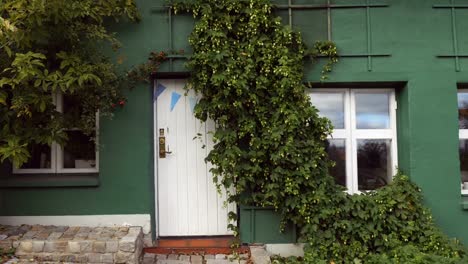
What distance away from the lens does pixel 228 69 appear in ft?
14.6

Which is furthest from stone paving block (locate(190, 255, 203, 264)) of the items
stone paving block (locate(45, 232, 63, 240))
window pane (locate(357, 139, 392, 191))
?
window pane (locate(357, 139, 392, 191))

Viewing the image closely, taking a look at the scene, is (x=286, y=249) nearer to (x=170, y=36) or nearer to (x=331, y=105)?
(x=331, y=105)

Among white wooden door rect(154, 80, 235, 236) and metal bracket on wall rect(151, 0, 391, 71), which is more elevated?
metal bracket on wall rect(151, 0, 391, 71)

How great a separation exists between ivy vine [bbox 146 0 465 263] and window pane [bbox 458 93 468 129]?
1250mm

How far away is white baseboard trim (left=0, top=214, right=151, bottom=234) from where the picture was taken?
4734mm

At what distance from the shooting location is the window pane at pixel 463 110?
16.9 feet

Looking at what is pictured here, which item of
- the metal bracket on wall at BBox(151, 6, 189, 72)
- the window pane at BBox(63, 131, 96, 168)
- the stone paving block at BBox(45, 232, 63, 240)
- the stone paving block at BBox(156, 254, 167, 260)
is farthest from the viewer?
the window pane at BBox(63, 131, 96, 168)

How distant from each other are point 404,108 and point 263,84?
77.7 inches

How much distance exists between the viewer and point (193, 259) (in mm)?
4547

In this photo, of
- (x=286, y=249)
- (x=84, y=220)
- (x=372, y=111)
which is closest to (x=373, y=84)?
(x=372, y=111)

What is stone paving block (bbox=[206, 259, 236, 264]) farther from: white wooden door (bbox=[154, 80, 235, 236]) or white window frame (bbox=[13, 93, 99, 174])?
white window frame (bbox=[13, 93, 99, 174])

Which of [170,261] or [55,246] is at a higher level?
[55,246]

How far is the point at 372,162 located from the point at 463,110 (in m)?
1.45

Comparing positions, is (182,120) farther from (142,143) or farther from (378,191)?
(378,191)
